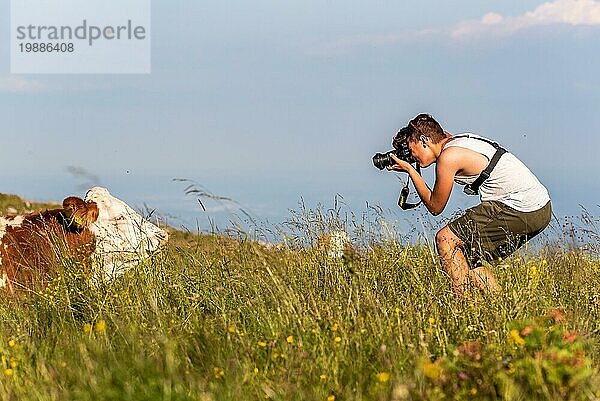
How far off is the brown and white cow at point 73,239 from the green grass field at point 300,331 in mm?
431

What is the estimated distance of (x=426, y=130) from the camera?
7.44 metres

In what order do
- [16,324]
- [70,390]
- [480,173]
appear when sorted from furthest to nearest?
[480,173]
[16,324]
[70,390]

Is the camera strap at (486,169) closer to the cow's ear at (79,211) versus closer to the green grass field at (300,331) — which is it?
the green grass field at (300,331)

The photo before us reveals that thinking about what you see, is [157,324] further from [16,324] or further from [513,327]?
[513,327]

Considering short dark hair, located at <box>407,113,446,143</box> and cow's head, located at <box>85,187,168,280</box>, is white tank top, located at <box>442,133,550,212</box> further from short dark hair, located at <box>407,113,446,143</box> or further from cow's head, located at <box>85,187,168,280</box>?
cow's head, located at <box>85,187,168,280</box>

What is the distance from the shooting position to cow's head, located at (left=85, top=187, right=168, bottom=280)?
844cm

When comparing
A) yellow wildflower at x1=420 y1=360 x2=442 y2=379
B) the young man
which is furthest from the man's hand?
yellow wildflower at x1=420 y1=360 x2=442 y2=379

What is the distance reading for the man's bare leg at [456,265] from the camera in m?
6.87

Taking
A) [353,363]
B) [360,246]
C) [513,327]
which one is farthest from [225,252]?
[513,327]

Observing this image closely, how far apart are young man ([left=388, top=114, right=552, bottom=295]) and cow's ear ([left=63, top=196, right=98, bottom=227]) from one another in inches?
132

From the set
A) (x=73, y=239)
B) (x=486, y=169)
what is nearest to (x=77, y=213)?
(x=73, y=239)

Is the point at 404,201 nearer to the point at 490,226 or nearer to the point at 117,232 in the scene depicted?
the point at 490,226

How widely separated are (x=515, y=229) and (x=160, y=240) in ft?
11.7

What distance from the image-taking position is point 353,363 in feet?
16.5
